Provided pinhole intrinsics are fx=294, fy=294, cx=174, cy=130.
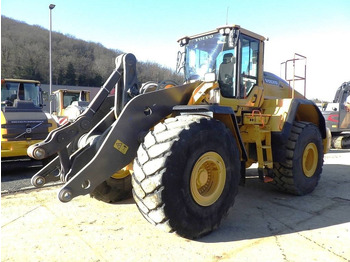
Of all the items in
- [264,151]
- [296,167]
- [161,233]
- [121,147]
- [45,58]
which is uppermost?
[45,58]

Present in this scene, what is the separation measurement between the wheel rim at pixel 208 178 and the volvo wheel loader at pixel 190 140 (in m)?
0.01

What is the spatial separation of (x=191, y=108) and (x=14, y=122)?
18.0ft

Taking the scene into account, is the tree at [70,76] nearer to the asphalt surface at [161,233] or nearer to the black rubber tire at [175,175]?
the asphalt surface at [161,233]

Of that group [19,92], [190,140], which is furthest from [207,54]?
[19,92]

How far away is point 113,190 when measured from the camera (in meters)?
4.34

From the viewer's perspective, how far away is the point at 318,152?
5.48m

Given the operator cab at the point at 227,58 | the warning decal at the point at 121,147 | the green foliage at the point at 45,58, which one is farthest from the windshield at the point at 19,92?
the green foliage at the point at 45,58

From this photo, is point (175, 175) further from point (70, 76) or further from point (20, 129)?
point (70, 76)

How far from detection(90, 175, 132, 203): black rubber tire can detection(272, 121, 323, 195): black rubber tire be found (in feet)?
8.24

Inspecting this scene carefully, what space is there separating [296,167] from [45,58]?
59.4 m

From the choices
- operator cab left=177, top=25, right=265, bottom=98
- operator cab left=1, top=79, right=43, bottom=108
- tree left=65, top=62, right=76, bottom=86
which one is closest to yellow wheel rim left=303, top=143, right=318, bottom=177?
operator cab left=177, top=25, right=265, bottom=98

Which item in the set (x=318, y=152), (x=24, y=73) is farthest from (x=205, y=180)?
(x=24, y=73)

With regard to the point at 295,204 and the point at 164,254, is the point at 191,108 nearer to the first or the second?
the point at 164,254

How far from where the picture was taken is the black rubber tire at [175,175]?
2.88m
